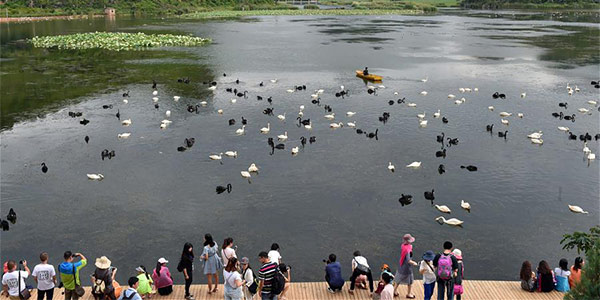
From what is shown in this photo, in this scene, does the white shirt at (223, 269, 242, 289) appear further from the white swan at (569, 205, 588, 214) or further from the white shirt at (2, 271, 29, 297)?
the white swan at (569, 205, 588, 214)

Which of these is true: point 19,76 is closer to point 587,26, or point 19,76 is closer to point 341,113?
point 341,113

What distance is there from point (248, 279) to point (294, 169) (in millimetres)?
20315

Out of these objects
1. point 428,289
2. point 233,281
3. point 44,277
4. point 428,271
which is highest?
point 233,281

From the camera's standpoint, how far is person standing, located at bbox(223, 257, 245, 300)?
17212mm

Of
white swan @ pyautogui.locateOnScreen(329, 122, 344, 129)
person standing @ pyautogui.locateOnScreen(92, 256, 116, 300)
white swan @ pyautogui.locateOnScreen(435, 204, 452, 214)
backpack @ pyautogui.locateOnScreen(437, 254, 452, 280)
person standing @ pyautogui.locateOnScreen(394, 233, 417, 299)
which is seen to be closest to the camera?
person standing @ pyautogui.locateOnScreen(92, 256, 116, 300)

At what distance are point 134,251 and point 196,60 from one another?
208ft

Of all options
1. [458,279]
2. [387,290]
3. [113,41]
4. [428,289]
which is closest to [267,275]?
[387,290]

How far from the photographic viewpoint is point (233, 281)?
1727cm

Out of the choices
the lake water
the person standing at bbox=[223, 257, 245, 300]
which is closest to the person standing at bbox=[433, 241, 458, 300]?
the person standing at bbox=[223, 257, 245, 300]

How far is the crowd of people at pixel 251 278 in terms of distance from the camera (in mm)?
17422

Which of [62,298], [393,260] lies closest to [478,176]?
[393,260]

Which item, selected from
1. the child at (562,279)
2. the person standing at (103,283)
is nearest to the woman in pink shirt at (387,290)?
the child at (562,279)

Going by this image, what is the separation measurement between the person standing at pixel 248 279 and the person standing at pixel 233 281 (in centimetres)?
26

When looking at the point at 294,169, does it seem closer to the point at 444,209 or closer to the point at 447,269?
the point at 444,209
